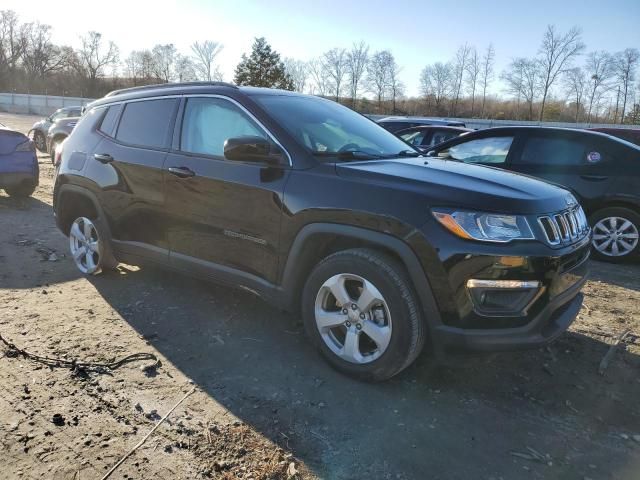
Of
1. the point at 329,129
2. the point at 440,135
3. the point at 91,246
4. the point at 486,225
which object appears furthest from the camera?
the point at 440,135

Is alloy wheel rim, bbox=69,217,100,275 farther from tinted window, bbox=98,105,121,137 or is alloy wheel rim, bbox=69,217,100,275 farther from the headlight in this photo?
the headlight

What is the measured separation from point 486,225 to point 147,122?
3044 millimetres

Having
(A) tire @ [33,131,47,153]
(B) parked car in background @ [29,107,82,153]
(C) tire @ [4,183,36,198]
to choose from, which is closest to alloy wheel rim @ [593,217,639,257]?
(C) tire @ [4,183,36,198]

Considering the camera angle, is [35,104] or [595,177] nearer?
[595,177]

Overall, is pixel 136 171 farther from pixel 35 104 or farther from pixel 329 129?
pixel 35 104

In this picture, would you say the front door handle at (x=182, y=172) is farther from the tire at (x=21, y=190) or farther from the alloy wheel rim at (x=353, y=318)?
the tire at (x=21, y=190)

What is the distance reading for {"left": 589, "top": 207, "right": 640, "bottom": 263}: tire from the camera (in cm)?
618

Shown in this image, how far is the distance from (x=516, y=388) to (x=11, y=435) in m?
2.83

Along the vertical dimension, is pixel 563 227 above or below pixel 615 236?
above

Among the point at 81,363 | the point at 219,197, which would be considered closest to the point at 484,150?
the point at 219,197

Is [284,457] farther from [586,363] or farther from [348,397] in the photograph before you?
[586,363]

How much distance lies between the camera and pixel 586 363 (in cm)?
354

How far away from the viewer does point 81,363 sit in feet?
10.9

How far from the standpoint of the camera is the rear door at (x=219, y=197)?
11.2ft
